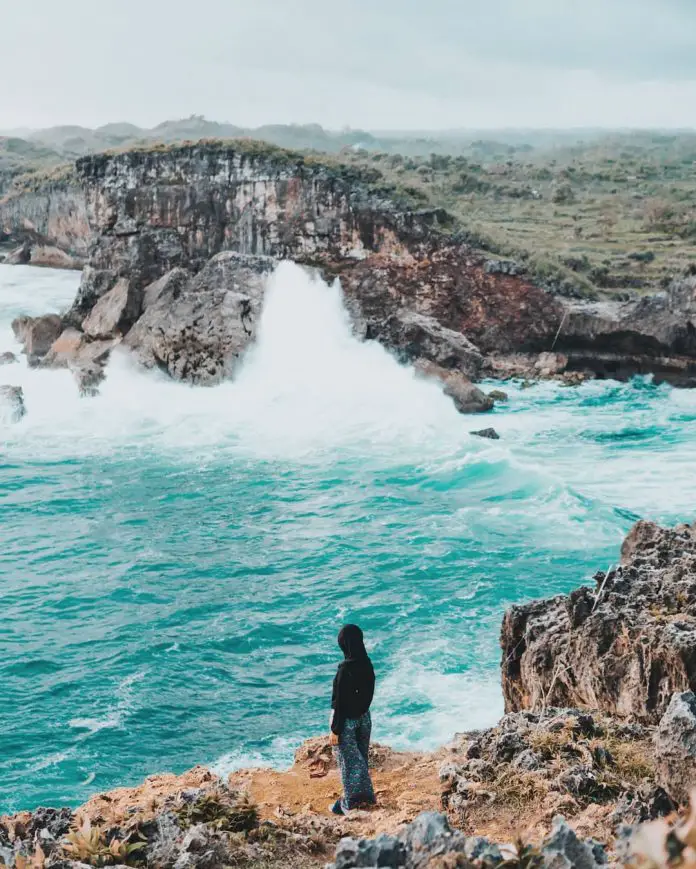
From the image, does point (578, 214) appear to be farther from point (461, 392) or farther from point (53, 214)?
point (53, 214)

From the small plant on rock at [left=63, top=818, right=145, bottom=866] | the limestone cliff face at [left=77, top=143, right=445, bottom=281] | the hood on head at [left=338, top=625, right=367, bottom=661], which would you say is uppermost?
the limestone cliff face at [left=77, top=143, right=445, bottom=281]

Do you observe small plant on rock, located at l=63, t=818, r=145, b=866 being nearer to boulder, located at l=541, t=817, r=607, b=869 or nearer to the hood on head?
the hood on head

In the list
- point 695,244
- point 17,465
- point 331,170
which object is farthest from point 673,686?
point 695,244

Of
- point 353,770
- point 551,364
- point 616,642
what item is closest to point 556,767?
point 353,770

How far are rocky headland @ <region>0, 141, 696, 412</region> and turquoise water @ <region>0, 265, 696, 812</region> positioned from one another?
1.30 meters

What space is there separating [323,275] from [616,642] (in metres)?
29.8

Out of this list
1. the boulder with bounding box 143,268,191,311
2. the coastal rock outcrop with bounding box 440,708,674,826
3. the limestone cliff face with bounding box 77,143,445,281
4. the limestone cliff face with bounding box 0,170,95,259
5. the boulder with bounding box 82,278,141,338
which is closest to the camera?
the coastal rock outcrop with bounding box 440,708,674,826

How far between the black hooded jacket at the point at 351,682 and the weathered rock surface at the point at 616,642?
99.2 inches

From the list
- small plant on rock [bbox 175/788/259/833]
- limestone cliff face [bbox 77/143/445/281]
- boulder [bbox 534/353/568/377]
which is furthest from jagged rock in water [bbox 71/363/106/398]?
small plant on rock [bbox 175/788/259/833]

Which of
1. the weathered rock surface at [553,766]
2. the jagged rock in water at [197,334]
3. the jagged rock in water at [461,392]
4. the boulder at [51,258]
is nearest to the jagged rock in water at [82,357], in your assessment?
the jagged rock in water at [197,334]

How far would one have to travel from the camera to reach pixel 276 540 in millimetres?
20375

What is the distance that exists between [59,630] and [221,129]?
13697 centimetres

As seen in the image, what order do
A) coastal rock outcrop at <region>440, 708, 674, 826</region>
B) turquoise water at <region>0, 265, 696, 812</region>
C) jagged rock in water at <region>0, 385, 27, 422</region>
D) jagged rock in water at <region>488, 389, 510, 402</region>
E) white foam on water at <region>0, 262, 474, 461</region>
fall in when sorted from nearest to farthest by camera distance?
coastal rock outcrop at <region>440, 708, 674, 826</region>, turquoise water at <region>0, 265, 696, 812</region>, white foam on water at <region>0, 262, 474, 461</region>, jagged rock in water at <region>0, 385, 27, 422</region>, jagged rock in water at <region>488, 389, 510, 402</region>

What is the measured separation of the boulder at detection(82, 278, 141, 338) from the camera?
36.1 m
